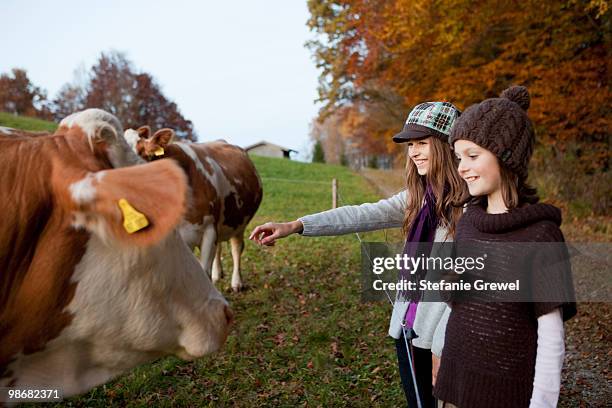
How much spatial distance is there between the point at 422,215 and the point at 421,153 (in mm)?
297

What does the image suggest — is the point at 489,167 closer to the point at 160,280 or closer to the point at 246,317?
the point at 160,280

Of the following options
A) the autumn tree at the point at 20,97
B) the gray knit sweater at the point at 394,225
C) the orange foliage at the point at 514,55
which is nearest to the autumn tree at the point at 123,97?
the autumn tree at the point at 20,97

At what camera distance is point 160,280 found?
145 cm

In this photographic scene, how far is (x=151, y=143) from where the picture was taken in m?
4.69

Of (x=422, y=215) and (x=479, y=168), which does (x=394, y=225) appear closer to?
(x=422, y=215)

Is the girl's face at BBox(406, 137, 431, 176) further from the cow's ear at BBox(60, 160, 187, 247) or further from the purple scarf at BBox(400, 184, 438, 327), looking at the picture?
the cow's ear at BBox(60, 160, 187, 247)

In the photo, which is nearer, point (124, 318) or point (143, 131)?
point (124, 318)

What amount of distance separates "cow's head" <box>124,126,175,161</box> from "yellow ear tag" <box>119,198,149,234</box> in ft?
11.8

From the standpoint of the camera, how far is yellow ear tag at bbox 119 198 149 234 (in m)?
1.14

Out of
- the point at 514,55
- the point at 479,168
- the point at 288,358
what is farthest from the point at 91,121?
the point at 514,55

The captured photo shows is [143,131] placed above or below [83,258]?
above

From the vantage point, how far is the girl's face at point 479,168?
163 cm

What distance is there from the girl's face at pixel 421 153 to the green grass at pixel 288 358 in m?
2.11

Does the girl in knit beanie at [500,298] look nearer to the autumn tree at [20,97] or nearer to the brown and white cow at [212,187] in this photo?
the brown and white cow at [212,187]
